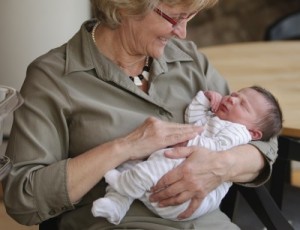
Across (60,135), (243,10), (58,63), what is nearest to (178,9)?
(58,63)

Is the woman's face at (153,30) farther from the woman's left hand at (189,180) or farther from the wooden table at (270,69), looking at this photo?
the wooden table at (270,69)

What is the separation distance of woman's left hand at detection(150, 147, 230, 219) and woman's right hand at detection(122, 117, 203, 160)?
0.04m

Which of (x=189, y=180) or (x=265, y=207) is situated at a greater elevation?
(x=189, y=180)

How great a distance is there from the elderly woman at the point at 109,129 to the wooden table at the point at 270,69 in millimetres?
336

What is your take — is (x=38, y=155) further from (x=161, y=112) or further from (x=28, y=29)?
(x=28, y=29)

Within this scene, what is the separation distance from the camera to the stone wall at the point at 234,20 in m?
5.28

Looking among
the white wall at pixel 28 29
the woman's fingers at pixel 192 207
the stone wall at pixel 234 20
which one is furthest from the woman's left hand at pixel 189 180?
the stone wall at pixel 234 20

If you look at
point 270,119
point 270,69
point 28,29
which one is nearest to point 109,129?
point 270,119

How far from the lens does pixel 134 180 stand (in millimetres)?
1685

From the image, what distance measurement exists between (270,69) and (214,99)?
0.88 metres

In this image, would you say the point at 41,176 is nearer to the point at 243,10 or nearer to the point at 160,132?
the point at 160,132

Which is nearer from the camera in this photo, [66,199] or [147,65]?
[66,199]

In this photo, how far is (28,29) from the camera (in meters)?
3.38

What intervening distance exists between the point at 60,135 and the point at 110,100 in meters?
0.19
